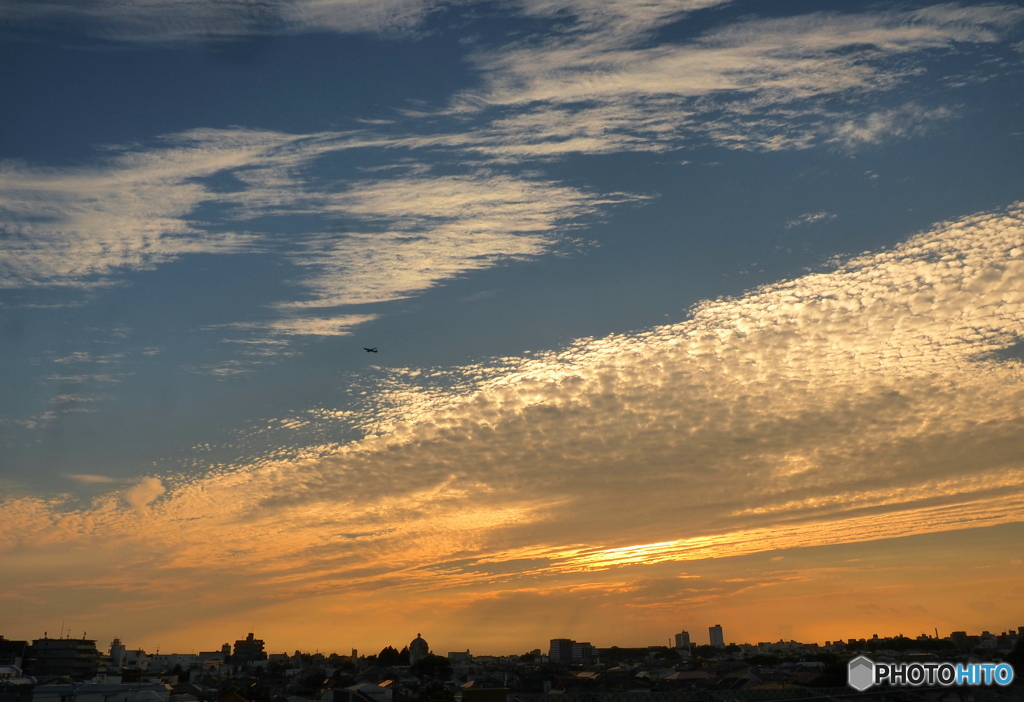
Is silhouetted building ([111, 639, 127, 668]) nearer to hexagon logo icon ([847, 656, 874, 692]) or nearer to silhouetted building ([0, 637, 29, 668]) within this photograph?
silhouetted building ([0, 637, 29, 668])

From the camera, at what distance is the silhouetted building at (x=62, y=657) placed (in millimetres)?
131750

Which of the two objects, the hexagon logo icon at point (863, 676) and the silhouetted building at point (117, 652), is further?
the silhouetted building at point (117, 652)

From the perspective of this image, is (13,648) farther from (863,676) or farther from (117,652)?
(863,676)

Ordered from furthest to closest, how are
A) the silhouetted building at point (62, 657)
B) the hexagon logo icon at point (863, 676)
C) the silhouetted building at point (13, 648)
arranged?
1. the silhouetted building at point (13, 648)
2. the silhouetted building at point (62, 657)
3. the hexagon logo icon at point (863, 676)

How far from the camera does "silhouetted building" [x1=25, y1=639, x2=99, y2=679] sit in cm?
13175

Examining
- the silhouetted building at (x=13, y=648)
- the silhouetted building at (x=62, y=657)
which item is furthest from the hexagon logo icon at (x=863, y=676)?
the silhouetted building at (x=13, y=648)

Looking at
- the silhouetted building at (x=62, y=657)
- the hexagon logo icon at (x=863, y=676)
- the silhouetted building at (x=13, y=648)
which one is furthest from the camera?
the silhouetted building at (x=13, y=648)

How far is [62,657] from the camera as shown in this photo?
13400cm

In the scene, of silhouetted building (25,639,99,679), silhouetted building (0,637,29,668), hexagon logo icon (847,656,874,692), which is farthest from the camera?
silhouetted building (0,637,29,668)

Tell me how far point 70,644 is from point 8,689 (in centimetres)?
10009

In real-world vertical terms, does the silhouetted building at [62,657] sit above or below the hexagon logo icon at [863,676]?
below

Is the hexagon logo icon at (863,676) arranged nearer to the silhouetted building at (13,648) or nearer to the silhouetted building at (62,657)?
the silhouetted building at (62,657)

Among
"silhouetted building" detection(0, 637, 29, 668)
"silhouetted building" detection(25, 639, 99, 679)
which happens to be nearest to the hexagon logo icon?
"silhouetted building" detection(25, 639, 99, 679)

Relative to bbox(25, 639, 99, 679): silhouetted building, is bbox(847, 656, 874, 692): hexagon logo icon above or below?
above
